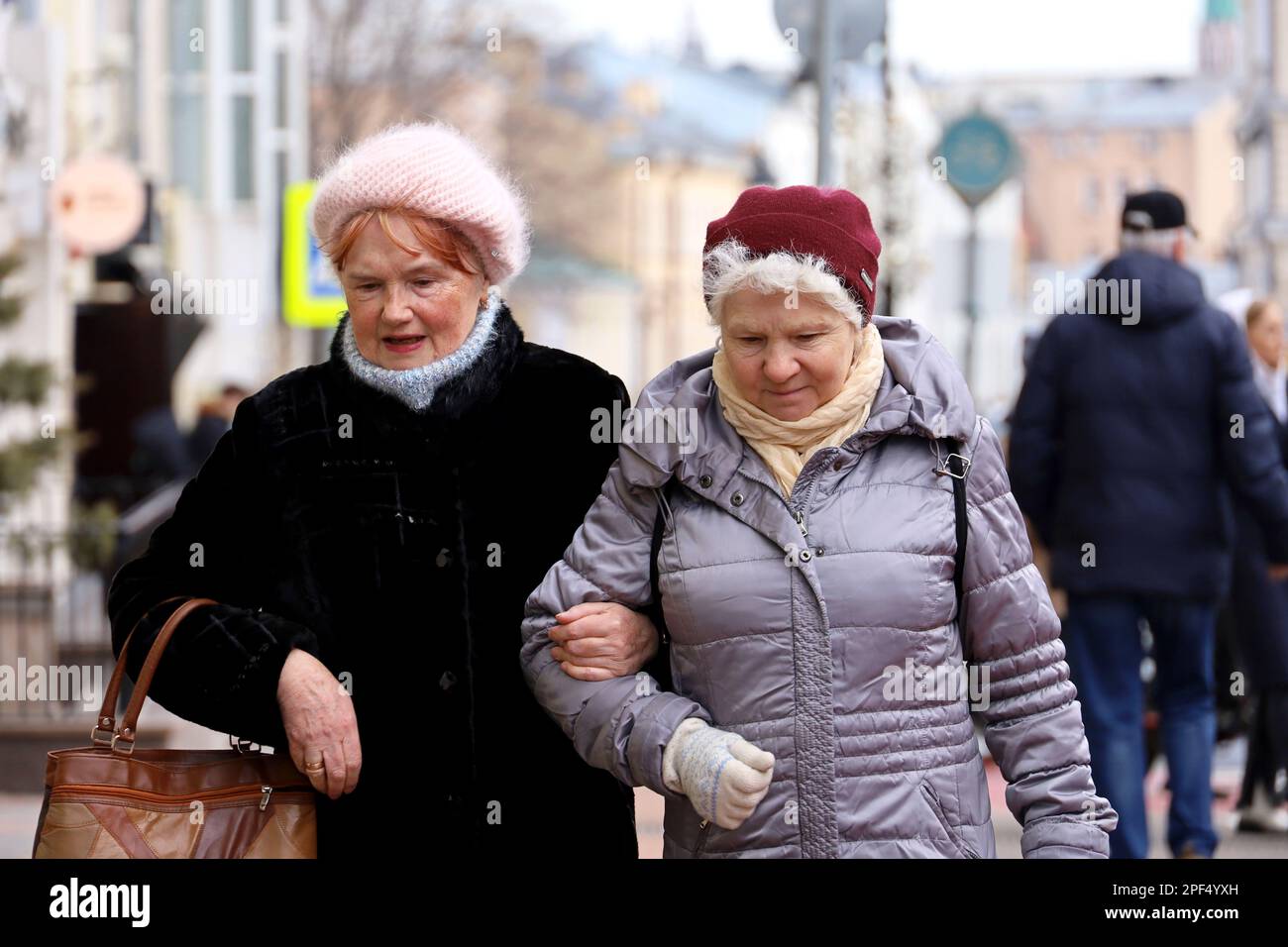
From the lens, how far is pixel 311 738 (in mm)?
3311

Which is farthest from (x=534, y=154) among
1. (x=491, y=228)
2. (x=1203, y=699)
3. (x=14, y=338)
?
(x=491, y=228)

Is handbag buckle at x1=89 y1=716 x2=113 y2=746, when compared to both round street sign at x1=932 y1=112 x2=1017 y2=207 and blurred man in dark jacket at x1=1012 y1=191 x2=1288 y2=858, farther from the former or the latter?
round street sign at x1=932 y1=112 x2=1017 y2=207

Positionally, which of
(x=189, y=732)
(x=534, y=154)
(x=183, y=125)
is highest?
(x=534, y=154)

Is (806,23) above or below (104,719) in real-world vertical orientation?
above

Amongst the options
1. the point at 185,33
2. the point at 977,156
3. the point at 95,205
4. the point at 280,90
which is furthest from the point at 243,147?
the point at 977,156

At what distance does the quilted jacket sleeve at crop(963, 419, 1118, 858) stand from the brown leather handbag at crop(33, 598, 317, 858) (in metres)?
1.08

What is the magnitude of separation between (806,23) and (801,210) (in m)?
6.66

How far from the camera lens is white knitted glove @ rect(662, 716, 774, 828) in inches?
121

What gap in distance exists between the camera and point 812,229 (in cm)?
318

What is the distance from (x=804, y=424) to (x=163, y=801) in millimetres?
1138

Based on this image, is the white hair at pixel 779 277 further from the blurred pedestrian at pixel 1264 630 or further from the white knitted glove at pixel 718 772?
the blurred pedestrian at pixel 1264 630

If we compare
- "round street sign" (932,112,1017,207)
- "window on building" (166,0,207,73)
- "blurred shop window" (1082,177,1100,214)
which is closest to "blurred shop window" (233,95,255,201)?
"window on building" (166,0,207,73)

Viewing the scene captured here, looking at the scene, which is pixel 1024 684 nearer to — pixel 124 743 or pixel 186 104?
pixel 124 743
